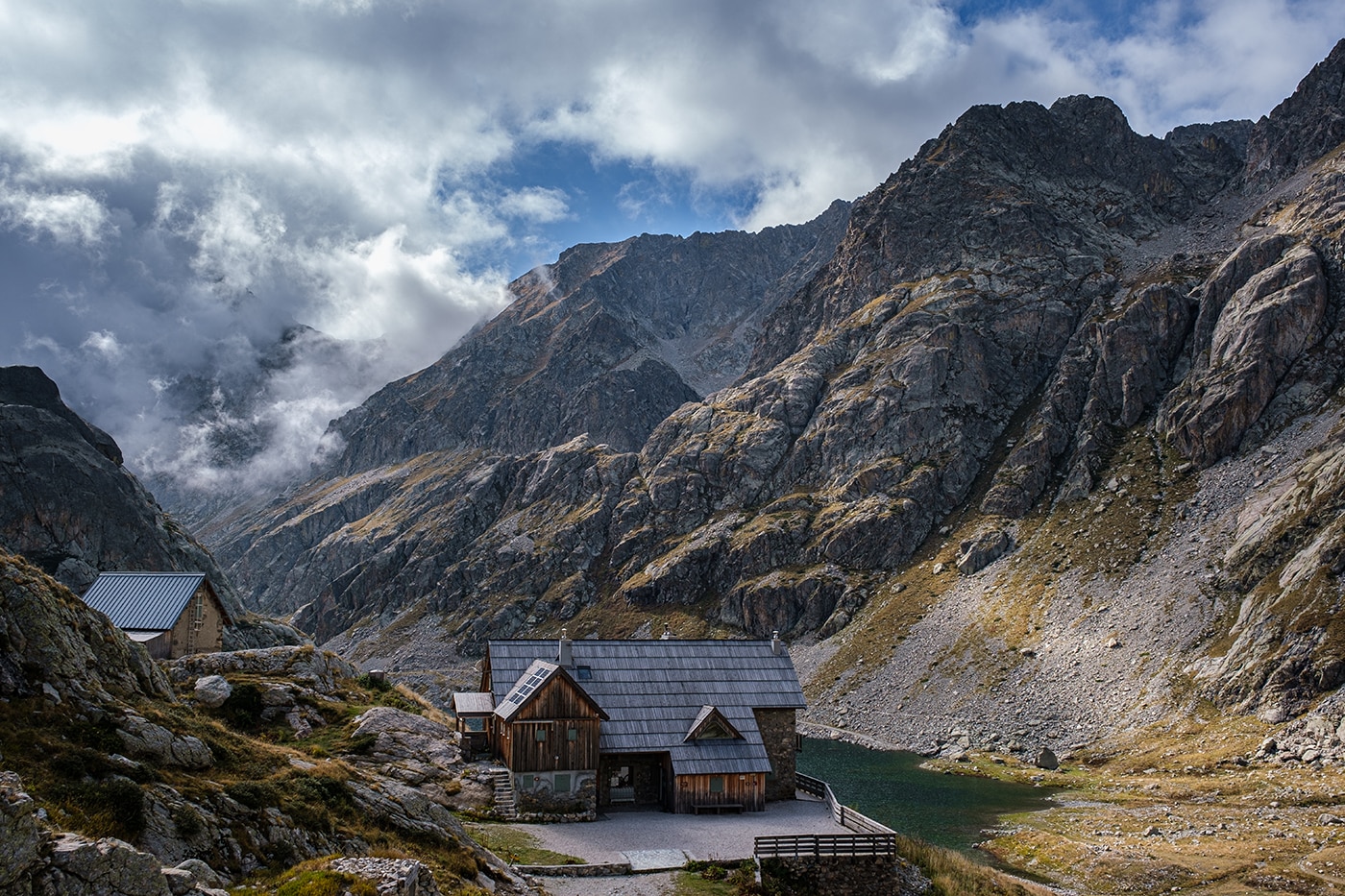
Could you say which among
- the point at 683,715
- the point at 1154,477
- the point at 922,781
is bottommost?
the point at 922,781

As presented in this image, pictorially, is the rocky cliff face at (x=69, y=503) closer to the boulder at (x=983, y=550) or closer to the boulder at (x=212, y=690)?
the boulder at (x=212, y=690)

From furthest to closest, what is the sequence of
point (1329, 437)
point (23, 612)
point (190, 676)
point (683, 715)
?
1. point (1329, 437)
2. point (683, 715)
3. point (190, 676)
4. point (23, 612)

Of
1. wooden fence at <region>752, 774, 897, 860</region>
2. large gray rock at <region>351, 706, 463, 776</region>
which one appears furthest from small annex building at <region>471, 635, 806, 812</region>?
wooden fence at <region>752, 774, 897, 860</region>

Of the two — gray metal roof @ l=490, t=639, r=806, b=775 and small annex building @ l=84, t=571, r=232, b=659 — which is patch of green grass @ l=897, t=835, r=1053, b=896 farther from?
small annex building @ l=84, t=571, r=232, b=659

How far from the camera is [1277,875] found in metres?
41.8

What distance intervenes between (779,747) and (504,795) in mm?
16374

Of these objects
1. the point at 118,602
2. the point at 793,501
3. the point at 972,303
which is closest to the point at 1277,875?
the point at 118,602

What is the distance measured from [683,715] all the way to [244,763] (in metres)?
27.1

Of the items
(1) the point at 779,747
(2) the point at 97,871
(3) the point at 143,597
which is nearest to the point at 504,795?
(1) the point at 779,747

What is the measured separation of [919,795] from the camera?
70.2m

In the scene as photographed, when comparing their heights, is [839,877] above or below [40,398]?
below

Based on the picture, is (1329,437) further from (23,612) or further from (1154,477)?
(23,612)

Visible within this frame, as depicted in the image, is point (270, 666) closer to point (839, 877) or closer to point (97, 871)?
point (839, 877)

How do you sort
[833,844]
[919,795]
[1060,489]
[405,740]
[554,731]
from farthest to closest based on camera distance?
[1060,489] → [919,795] → [554,731] → [405,740] → [833,844]
